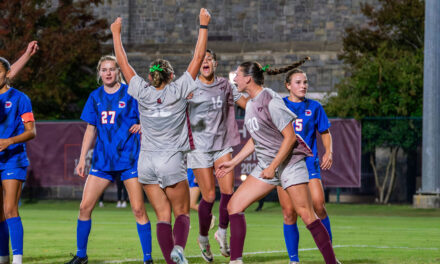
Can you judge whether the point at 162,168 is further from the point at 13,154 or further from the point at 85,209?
the point at 13,154

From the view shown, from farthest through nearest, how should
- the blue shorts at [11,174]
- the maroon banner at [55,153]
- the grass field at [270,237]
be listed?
the maroon banner at [55,153], the grass field at [270,237], the blue shorts at [11,174]

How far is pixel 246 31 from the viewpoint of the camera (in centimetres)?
3397

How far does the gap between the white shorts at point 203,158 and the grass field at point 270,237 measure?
3.44 feet

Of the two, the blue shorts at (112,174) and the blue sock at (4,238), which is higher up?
the blue shorts at (112,174)

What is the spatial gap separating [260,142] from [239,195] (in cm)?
55

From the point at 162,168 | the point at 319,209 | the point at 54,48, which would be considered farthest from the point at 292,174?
the point at 54,48

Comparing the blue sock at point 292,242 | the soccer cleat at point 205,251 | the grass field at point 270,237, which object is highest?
the blue sock at point 292,242

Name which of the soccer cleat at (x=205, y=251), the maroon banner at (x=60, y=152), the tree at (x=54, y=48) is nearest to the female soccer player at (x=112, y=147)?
the soccer cleat at (x=205, y=251)

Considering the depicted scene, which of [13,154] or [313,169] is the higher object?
[13,154]

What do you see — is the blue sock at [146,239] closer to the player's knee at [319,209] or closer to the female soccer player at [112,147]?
the female soccer player at [112,147]

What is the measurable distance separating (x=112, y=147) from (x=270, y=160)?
1.71 metres

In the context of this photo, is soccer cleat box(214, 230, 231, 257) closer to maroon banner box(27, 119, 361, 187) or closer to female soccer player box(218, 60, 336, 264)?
female soccer player box(218, 60, 336, 264)

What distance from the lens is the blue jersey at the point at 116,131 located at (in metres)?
9.19

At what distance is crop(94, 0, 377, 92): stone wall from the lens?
105ft
